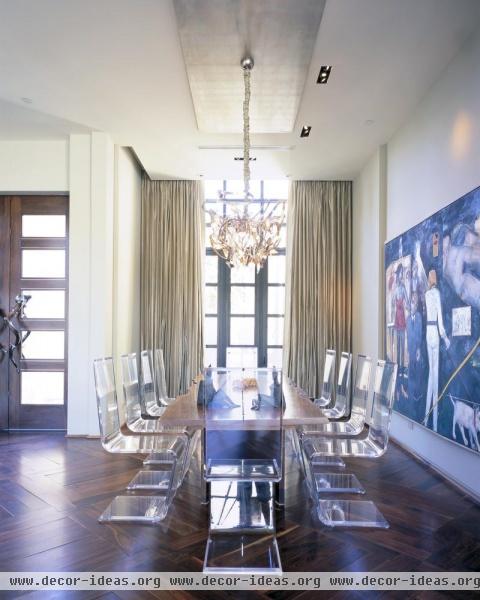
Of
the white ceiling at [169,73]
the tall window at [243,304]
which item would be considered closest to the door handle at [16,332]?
the white ceiling at [169,73]

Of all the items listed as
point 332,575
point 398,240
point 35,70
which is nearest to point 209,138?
point 35,70

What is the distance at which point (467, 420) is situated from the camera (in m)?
3.46

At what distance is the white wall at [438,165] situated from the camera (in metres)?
3.53

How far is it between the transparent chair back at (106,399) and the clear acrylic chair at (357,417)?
141cm

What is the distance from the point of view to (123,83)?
4258 millimetres

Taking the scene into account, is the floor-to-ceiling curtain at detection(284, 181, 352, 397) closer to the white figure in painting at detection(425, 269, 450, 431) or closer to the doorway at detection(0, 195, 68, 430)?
the white figure in painting at detection(425, 269, 450, 431)

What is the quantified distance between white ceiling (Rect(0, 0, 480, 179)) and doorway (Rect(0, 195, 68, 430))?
1.00 metres

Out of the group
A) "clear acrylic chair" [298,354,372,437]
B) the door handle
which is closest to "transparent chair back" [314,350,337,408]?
"clear acrylic chair" [298,354,372,437]

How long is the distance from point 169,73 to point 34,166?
96.2 inches

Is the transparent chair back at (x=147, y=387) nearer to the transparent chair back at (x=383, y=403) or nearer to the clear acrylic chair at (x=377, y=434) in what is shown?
the clear acrylic chair at (x=377, y=434)

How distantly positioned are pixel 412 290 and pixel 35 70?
4027mm

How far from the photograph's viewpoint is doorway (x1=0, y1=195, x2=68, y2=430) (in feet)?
18.3

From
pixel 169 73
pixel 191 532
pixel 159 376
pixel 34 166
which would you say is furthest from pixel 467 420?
pixel 34 166

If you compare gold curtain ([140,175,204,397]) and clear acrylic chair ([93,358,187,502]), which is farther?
gold curtain ([140,175,204,397])
